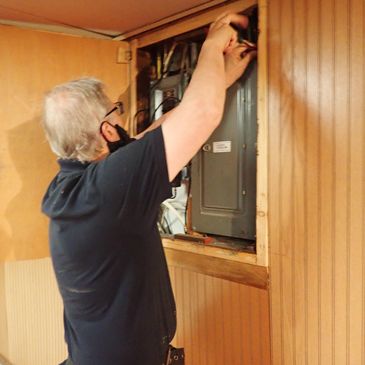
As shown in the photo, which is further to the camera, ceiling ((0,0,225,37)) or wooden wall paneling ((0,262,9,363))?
wooden wall paneling ((0,262,9,363))

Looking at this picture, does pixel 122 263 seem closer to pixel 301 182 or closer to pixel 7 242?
pixel 301 182

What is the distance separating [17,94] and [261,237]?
1.05m

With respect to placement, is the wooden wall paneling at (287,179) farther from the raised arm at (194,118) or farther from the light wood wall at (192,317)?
the raised arm at (194,118)

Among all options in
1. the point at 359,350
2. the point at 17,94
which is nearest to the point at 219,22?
the point at 17,94

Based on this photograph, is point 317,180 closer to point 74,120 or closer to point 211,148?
point 211,148

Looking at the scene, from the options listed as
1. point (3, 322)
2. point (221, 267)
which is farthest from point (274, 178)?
point (3, 322)

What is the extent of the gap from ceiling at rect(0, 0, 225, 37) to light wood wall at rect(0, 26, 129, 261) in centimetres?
6

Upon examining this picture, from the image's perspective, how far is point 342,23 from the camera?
103 centimetres

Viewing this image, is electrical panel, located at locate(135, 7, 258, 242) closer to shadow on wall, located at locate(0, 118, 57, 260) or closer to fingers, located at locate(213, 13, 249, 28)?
fingers, located at locate(213, 13, 249, 28)

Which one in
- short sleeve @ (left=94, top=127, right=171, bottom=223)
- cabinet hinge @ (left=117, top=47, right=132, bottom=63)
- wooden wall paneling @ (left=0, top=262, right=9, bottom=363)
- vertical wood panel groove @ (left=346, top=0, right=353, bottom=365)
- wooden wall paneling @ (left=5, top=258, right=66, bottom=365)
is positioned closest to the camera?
short sleeve @ (left=94, top=127, right=171, bottom=223)

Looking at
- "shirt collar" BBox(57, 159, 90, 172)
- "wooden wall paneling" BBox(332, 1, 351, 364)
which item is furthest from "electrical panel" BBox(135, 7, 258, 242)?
"shirt collar" BBox(57, 159, 90, 172)

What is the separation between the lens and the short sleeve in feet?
2.97

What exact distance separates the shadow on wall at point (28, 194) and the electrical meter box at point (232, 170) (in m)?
0.62

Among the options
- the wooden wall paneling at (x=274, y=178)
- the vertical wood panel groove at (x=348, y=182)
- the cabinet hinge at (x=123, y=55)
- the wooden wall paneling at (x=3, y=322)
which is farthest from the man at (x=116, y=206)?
the wooden wall paneling at (x=3, y=322)
